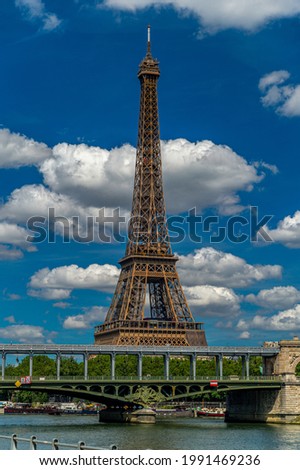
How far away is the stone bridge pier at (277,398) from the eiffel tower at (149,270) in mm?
36319

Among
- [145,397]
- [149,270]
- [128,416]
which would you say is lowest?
[128,416]

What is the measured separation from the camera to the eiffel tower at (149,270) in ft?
574

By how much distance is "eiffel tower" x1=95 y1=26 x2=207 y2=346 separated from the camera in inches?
6885

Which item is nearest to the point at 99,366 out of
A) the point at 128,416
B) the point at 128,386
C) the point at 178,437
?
the point at 128,416

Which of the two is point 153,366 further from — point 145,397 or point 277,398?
point 145,397

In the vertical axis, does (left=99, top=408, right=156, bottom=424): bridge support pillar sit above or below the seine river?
above

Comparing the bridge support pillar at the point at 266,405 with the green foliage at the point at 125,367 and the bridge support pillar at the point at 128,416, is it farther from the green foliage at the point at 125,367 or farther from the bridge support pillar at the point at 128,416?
the green foliage at the point at 125,367

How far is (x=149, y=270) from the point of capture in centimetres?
18250

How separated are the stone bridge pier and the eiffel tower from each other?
119 ft

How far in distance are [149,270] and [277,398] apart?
59.4 m

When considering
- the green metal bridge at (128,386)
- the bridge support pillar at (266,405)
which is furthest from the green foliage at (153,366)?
the green metal bridge at (128,386)

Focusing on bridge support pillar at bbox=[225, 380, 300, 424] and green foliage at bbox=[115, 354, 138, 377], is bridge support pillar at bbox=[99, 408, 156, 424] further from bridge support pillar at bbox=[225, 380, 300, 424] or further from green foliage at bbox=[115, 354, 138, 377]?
green foliage at bbox=[115, 354, 138, 377]

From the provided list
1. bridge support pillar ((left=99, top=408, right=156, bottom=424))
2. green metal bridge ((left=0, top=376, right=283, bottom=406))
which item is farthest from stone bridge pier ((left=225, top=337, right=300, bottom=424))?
bridge support pillar ((left=99, top=408, right=156, bottom=424))
